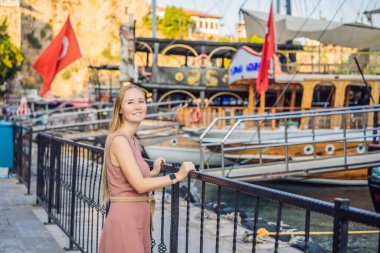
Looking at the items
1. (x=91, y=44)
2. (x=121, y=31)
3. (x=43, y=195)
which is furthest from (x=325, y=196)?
(x=91, y=44)

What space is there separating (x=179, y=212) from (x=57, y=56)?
13549 millimetres

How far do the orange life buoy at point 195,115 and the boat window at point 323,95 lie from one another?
4.09 metres

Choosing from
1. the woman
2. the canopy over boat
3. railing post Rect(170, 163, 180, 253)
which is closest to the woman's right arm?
the woman

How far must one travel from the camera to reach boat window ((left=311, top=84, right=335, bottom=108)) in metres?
21.3

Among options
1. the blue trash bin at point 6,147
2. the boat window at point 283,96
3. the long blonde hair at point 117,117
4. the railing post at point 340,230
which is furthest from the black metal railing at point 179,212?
the boat window at point 283,96

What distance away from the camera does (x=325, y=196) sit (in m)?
16.3

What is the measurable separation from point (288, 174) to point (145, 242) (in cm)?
965

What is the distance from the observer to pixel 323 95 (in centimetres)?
2436

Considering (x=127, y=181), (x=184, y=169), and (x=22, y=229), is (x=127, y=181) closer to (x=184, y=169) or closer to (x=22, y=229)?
(x=184, y=169)

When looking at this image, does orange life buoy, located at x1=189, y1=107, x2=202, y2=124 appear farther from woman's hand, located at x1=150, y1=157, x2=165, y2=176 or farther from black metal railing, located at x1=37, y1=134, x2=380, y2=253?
woman's hand, located at x1=150, y1=157, x2=165, y2=176

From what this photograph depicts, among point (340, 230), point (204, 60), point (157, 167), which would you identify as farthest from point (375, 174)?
point (204, 60)

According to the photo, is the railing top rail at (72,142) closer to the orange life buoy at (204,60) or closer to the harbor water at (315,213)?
the harbor water at (315,213)

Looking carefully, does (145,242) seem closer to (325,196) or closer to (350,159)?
(350,159)

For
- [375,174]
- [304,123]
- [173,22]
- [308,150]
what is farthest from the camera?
[173,22]
